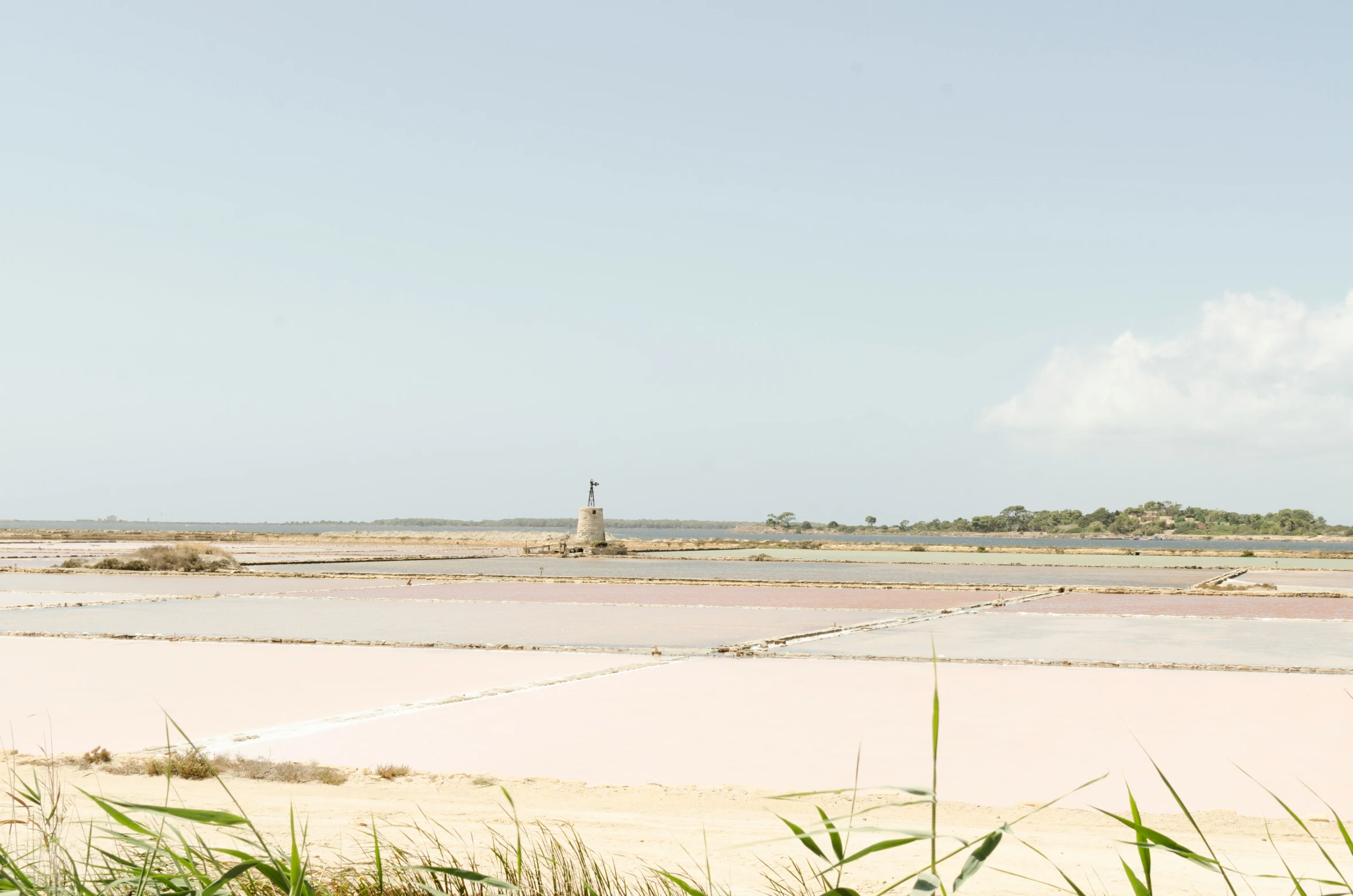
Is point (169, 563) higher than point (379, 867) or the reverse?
the reverse

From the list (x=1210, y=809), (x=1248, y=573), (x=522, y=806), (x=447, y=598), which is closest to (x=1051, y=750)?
(x=1210, y=809)

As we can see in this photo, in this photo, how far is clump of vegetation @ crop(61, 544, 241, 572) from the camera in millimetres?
42531

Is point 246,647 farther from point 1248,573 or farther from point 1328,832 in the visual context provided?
point 1248,573

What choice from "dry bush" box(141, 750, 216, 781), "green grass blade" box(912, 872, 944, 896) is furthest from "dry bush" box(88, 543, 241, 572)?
"green grass blade" box(912, 872, 944, 896)

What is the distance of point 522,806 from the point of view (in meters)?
7.25

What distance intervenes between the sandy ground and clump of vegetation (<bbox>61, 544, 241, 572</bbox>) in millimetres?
36853

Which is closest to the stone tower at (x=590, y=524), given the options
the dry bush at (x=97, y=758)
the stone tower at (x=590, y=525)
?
the stone tower at (x=590, y=525)

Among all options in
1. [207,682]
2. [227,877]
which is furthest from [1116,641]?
[227,877]

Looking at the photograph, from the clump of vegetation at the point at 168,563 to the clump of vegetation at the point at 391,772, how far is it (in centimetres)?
3645

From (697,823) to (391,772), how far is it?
2.52 metres

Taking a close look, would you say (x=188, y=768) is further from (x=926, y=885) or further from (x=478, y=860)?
(x=926, y=885)

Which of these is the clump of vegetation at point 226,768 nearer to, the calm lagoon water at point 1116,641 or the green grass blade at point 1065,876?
the green grass blade at point 1065,876

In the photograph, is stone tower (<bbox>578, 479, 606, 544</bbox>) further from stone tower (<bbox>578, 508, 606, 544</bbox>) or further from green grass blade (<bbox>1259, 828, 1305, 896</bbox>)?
green grass blade (<bbox>1259, 828, 1305, 896</bbox>)

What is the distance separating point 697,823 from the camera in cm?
686
